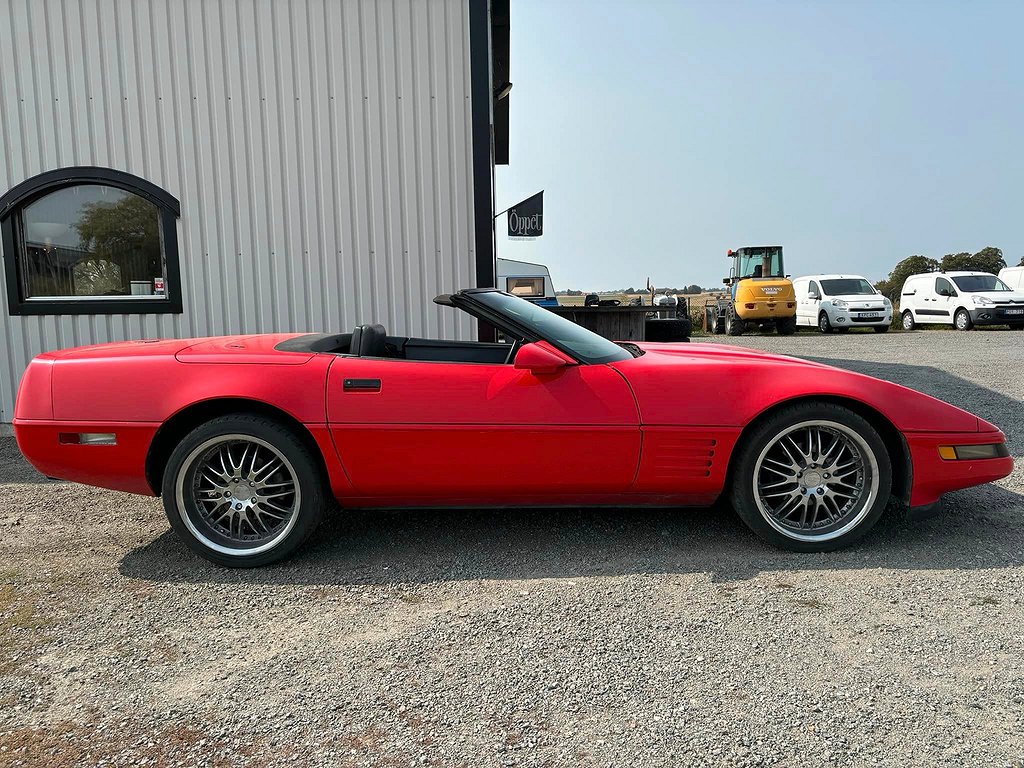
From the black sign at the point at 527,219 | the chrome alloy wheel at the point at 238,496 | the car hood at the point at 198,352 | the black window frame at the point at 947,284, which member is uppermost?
the black sign at the point at 527,219

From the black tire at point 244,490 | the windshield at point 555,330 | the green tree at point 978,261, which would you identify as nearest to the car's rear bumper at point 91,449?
the black tire at point 244,490

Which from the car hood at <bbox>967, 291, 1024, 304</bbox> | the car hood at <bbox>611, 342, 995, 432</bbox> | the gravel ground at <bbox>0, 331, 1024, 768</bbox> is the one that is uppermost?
the car hood at <bbox>967, 291, 1024, 304</bbox>

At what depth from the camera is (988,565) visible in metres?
3.06

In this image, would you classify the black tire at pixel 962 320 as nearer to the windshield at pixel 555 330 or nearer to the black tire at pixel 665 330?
the black tire at pixel 665 330

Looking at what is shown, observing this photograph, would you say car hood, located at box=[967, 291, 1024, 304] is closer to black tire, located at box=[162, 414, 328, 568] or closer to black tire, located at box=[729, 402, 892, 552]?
black tire, located at box=[729, 402, 892, 552]

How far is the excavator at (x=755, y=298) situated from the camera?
20547mm

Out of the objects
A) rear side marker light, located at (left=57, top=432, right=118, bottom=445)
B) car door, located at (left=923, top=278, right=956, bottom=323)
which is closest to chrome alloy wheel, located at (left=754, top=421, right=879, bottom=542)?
rear side marker light, located at (left=57, top=432, right=118, bottom=445)

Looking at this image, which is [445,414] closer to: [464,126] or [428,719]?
[428,719]

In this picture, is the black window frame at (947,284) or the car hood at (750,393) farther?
the black window frame at (947,284)

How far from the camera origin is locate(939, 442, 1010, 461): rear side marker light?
10.5 ft

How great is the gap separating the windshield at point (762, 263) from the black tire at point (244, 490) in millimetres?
20958

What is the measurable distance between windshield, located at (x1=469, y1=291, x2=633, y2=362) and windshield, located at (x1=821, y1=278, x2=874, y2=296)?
66.7 feet

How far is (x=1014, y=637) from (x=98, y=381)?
12.2ft

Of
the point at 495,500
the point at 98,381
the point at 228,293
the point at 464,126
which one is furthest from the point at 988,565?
the point at 228,293
